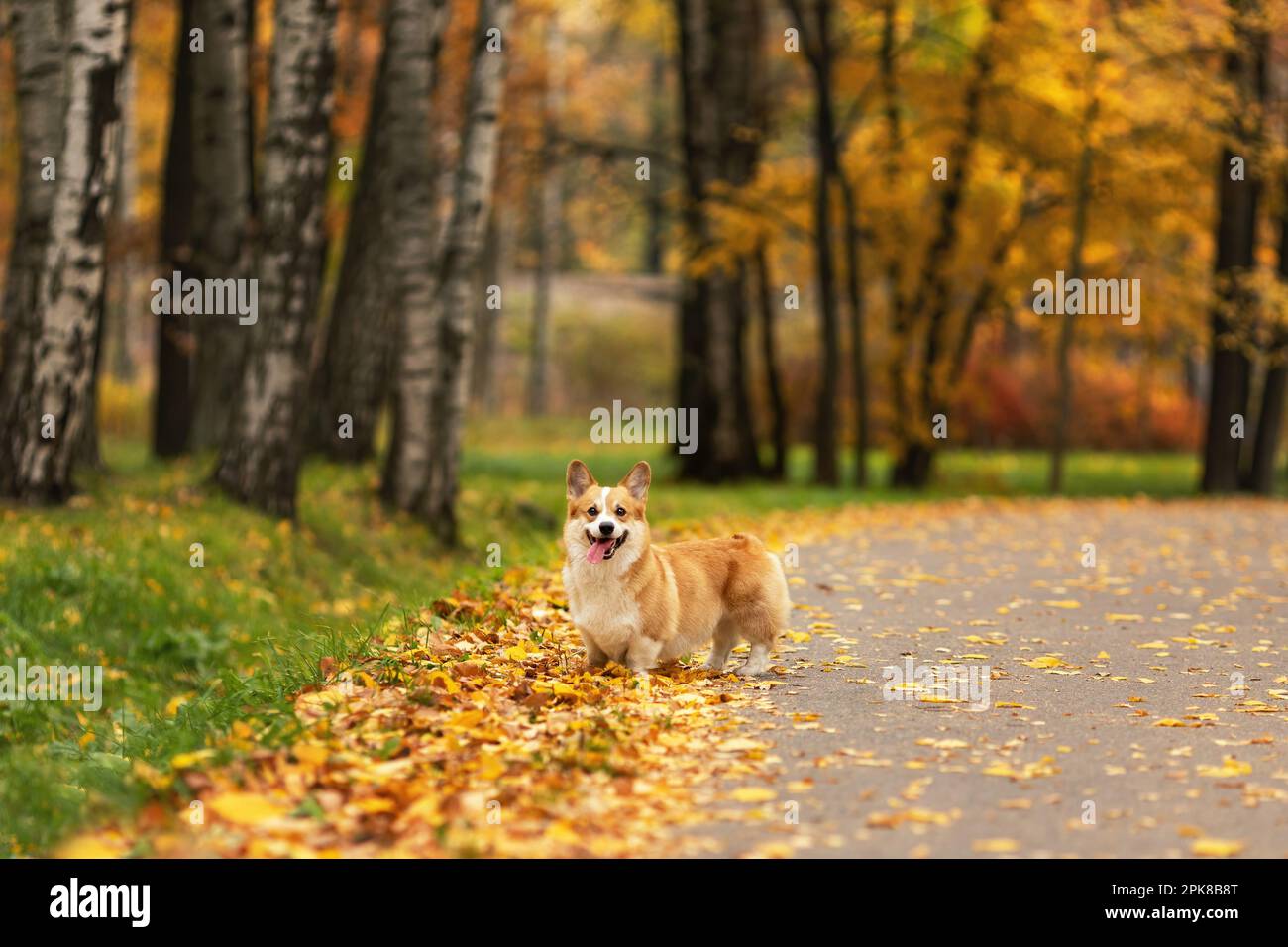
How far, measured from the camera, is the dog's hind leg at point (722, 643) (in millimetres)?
8545

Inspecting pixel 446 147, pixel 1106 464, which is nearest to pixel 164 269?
pixel 446 147

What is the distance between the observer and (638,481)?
788 cm

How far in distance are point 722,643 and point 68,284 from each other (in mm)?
7082

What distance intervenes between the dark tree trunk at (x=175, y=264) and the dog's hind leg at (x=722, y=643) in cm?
1397

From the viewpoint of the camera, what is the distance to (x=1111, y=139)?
24109 mm

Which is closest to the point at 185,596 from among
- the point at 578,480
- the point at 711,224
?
the point at 578,480

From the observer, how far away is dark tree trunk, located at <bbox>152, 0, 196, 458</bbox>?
21156 millimetres

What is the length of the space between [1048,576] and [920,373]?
41.3ft

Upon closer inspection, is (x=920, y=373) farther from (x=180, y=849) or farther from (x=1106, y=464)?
(x=180, y=849)

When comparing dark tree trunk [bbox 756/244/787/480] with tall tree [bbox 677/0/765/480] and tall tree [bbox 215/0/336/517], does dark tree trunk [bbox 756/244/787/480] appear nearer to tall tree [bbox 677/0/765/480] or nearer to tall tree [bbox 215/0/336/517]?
tall tree [bbox 677/0/765/480]

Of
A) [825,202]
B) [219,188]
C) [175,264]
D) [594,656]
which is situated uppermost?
[825,202]

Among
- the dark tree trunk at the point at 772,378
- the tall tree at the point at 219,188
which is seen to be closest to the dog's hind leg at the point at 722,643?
the tall tree at the point at 219,188

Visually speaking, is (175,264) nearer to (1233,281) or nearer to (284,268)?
(284,268)

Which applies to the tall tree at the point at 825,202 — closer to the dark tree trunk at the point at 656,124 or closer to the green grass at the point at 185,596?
the green grass at the point at 185,596
